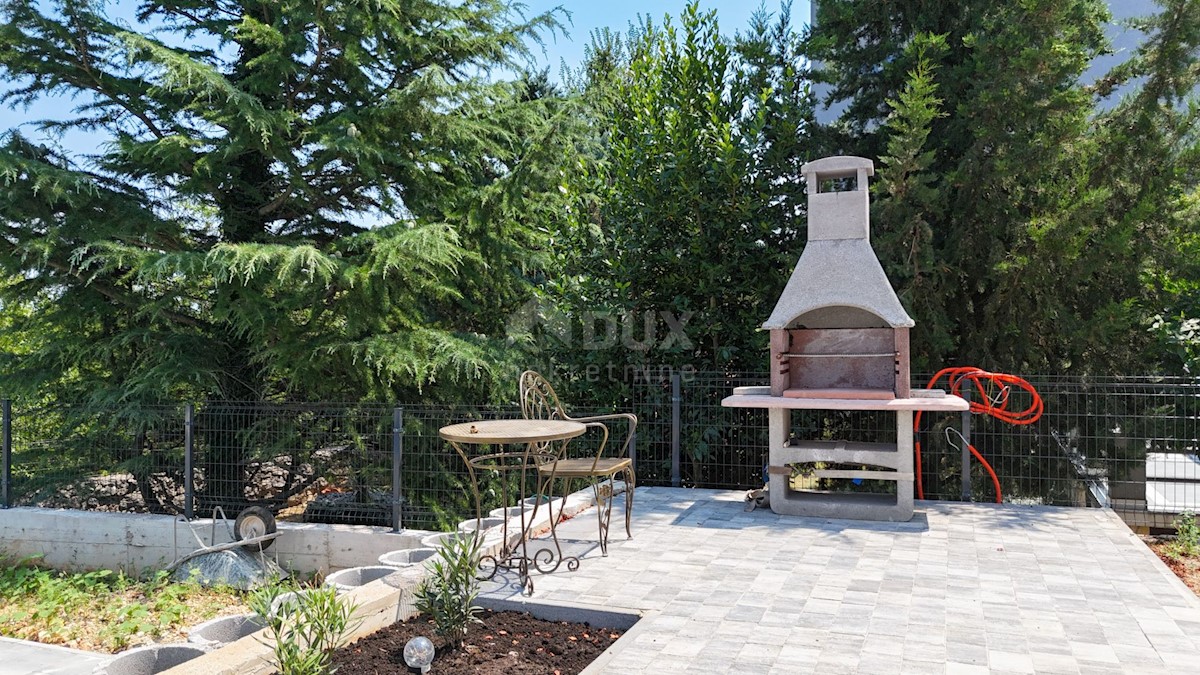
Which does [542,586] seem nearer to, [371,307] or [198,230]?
[371,307]

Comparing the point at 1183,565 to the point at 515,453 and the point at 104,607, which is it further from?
the point at 104,607

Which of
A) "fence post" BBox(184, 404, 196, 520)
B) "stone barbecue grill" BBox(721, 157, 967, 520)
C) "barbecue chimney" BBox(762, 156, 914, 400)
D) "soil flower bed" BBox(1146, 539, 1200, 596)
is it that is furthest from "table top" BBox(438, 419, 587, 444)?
"fence post" BBox(184, 404, 196, 520)

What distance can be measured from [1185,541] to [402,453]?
6.47 metres

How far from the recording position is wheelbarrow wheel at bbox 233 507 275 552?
23.1ft

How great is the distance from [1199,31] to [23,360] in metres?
12.1

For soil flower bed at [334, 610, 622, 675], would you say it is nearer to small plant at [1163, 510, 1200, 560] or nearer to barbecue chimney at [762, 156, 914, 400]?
barbecue chimney at [762, 156, 914, 400]

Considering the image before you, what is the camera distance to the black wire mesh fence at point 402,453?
729cm

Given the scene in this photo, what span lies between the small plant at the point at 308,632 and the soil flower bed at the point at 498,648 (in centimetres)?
10

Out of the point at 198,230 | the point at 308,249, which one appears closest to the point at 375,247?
the point at 308,249

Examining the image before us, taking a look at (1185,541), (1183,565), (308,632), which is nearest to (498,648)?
(308,632)

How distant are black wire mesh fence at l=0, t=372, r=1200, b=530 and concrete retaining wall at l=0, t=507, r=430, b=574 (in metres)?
0.28

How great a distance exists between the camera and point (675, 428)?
7555 millimetres

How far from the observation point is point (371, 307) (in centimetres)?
824

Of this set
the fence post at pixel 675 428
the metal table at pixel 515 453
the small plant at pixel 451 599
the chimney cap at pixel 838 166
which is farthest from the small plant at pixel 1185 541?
the small plant at pixel 451 599
